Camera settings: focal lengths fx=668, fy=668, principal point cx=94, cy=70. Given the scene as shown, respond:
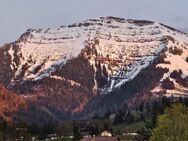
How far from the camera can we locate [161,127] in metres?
141

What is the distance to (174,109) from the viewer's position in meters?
143

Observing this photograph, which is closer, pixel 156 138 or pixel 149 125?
pixel 156 138

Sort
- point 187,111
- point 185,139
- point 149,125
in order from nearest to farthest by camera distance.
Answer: point 185,139 < point 187,111 < point 149,125

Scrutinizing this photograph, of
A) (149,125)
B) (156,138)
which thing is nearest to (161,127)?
(156,138)

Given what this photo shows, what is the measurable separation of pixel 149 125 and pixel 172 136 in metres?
61.6

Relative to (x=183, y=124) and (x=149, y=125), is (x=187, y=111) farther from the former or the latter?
(x=149, y=125)

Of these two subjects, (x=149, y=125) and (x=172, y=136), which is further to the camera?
(x=149, y=125)

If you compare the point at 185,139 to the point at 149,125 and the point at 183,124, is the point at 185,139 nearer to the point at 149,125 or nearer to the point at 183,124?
the point at 183,124

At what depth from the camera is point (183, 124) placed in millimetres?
140250

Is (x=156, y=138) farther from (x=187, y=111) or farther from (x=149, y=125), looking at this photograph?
(x=149, y=125)

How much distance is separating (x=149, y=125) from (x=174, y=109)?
57329mm

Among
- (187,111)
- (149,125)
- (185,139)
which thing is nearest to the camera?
(185,139)

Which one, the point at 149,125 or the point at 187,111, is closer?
the point at 187,111

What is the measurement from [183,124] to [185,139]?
173 inches
